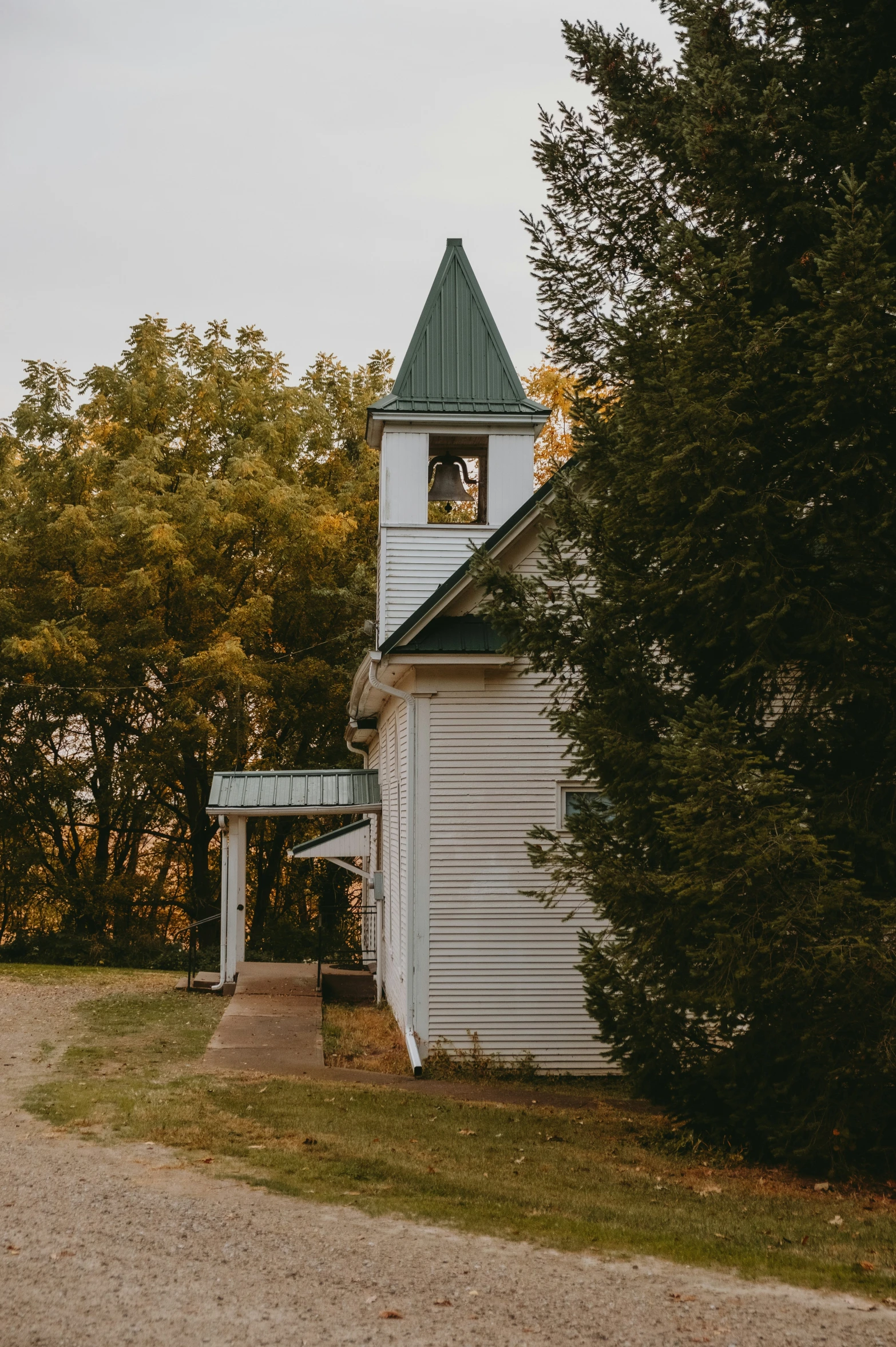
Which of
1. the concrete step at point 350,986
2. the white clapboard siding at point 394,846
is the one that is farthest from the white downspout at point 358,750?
the concrete step at point 350,986

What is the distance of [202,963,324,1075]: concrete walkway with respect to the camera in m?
11.5

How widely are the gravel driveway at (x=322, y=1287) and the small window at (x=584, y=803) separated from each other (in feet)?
11.4

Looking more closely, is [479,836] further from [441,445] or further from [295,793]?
[295,793]

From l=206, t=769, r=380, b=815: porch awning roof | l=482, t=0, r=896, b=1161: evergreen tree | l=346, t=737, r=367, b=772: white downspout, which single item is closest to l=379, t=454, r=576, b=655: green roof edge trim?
l=482, t=0, r=896, b=1161: evergreen tree

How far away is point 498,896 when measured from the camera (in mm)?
12148

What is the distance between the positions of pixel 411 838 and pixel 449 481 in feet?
14.8

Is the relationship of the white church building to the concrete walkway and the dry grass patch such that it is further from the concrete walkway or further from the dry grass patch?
the concrete walkway

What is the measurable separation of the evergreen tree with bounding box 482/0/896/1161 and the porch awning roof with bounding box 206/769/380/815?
9.78 meters

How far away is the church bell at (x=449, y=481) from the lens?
46.9 ft

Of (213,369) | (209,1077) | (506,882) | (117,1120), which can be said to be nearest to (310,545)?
(213,369)

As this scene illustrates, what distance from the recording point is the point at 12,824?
25766 mm

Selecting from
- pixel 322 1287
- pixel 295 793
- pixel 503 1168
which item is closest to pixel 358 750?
pixel 295 793

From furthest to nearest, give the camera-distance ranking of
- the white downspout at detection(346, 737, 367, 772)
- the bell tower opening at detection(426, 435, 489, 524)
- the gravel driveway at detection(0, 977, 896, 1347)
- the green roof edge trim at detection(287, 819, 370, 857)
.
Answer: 1. the white downspout at detection(346, 737, 367, 772)
2. the green roof edge trim at detection(287, 819, 370, 857)
3. the bell tower opening at detection(426, 435, 489, 524)
4. the gravel driveway at detection(0, 977, 896, 1347)

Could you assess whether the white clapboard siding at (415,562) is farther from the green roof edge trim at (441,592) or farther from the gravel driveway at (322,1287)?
the gravel driveway at (322,1287)
